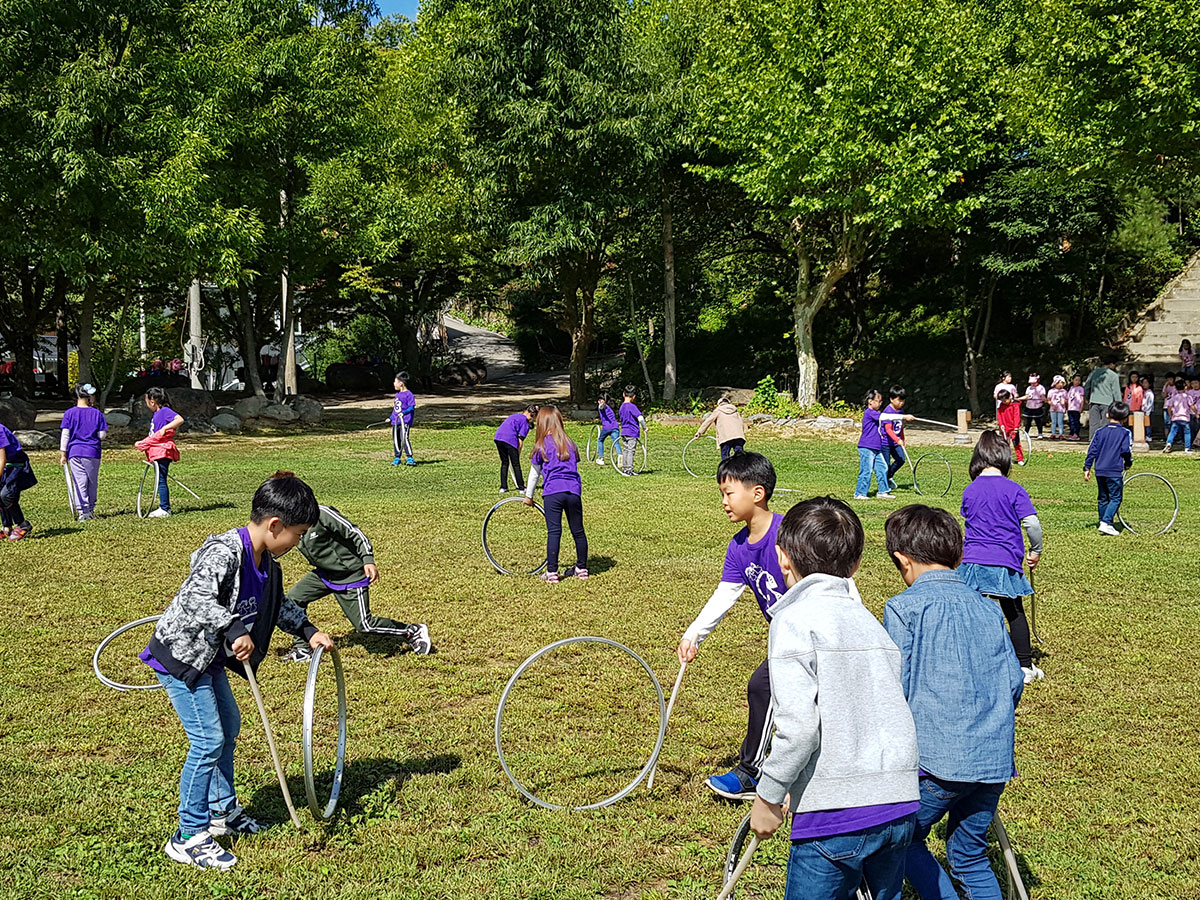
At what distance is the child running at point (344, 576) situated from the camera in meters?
7.46

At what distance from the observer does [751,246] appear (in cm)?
3944

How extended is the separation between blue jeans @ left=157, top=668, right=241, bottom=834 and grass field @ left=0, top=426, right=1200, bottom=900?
265mm

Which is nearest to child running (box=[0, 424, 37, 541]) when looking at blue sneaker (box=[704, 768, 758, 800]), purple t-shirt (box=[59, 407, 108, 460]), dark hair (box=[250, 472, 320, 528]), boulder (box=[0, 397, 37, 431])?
purple t-shirt (box=[59, 407, 108, 460])

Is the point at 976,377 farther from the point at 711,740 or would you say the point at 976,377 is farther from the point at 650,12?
the point at 711,740

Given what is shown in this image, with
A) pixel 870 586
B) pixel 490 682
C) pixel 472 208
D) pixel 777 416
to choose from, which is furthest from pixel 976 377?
pixel 490 682

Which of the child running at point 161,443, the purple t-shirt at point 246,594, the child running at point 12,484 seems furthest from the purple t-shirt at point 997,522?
the child running at point 161,443

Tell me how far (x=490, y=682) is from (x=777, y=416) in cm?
2377

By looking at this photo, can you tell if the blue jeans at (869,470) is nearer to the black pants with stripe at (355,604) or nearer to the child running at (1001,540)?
the child running at (1001,540)

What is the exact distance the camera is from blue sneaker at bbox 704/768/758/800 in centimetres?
544

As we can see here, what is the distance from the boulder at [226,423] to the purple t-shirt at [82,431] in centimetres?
1475

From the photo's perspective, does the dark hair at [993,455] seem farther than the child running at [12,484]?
No

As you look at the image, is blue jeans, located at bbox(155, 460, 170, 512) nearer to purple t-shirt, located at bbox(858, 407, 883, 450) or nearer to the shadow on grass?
the shadow on grass

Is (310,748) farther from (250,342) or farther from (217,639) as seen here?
(250,342)

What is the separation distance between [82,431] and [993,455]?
12.2 meters
